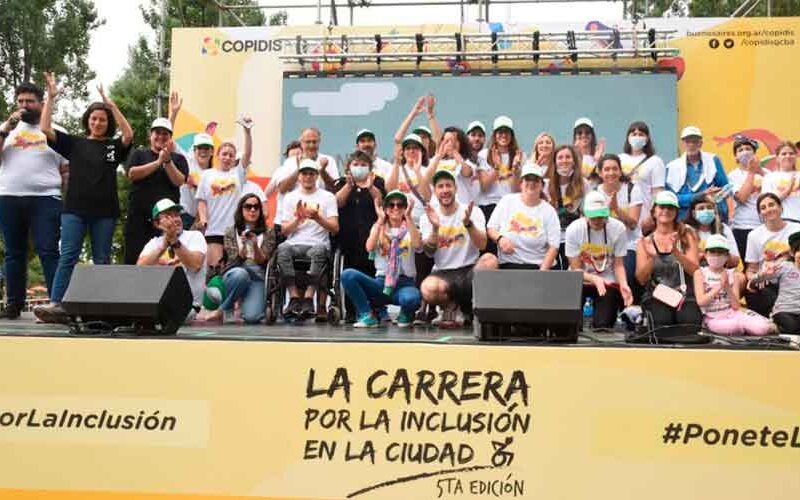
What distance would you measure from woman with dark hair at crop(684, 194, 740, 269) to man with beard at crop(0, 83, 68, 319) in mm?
4252

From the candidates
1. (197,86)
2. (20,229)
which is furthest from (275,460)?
(197,86)

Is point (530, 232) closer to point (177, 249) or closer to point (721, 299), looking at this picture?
point (721, 299)

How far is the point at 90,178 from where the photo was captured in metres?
5.00

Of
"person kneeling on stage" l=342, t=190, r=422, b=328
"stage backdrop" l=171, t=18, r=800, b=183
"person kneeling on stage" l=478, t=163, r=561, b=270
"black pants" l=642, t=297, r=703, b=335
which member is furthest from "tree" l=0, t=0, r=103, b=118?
"black pants" l=642, t=297, r=703, b=335

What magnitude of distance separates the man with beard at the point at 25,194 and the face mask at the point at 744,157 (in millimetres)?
5153

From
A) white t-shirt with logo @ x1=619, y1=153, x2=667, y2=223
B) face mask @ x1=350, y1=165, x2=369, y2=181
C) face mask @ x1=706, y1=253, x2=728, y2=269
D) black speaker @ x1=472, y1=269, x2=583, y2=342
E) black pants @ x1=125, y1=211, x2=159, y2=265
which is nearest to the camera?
black speaker @ x1=472, y1=269, x2=583, y2=342

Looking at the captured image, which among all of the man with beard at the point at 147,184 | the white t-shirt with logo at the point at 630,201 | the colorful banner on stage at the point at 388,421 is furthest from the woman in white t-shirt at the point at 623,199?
the man with beard at the point at 147,184

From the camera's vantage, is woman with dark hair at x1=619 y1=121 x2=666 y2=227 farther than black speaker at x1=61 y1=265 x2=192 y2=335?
Yes

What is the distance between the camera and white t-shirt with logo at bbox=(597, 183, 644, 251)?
5.33 metres

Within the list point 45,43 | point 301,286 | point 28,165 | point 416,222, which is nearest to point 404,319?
point 301,286

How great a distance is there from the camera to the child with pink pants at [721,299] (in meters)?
4.45

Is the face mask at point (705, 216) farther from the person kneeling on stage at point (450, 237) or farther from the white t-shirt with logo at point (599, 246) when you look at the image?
the person kneeling on stage at point (450, 237)

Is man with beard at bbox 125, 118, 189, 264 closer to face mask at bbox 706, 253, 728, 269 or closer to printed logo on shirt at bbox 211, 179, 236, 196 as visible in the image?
printed logo on shirt at bbox 211, 179, 236, 196

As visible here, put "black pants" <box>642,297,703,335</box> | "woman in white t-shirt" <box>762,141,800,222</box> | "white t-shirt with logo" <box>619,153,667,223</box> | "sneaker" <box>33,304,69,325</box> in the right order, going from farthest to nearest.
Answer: "woman in white t-shirt" <box>762,141,800,222</box>
"white t-shirt with logo" <box>619,153,667,223</box>
"sneaker" <box>33,304,69,325</box>
"black pants" <box>642,297,703,335</box>
